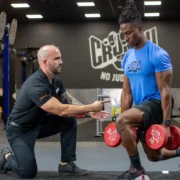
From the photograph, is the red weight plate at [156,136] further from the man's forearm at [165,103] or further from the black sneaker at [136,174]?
the black sneaker at [136,174]

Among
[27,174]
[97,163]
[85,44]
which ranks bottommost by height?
[97,163]

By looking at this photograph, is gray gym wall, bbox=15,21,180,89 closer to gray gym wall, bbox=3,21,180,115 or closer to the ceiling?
gray gym wall, bbox=3,21,180,115

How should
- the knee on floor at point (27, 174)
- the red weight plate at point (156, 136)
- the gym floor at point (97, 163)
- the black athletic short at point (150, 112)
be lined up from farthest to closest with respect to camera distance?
the gym floor at point (97, 163)
the knee on floor at point (27, 174)
the black athletic short at point (150, 112)
the red weight plate at point (156, 136)

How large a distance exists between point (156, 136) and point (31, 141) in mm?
1071

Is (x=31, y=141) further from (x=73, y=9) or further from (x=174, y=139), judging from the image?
(x=73, y=9)

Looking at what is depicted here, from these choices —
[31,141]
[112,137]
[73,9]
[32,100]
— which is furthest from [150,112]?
[73,9]

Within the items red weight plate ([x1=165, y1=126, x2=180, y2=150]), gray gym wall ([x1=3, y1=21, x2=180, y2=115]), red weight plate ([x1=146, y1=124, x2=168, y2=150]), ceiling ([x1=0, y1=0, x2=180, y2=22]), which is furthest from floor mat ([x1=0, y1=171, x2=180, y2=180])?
gray gym wall ([x1=3, y1=21, x2=180, y2=115])

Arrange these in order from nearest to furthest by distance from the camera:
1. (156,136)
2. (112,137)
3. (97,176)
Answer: (156,136) < (112,137) < (97,176)

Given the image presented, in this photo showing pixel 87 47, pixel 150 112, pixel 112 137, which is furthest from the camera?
pixel 87 47

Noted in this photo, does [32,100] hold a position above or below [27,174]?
above

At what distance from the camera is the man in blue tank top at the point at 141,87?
2469 mm

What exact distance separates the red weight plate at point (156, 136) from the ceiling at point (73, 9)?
7.73 meters

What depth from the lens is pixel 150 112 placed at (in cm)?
251

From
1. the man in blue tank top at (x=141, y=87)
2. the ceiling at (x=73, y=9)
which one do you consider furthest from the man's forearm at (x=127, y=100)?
the ceiling at (x=73, y=9)
